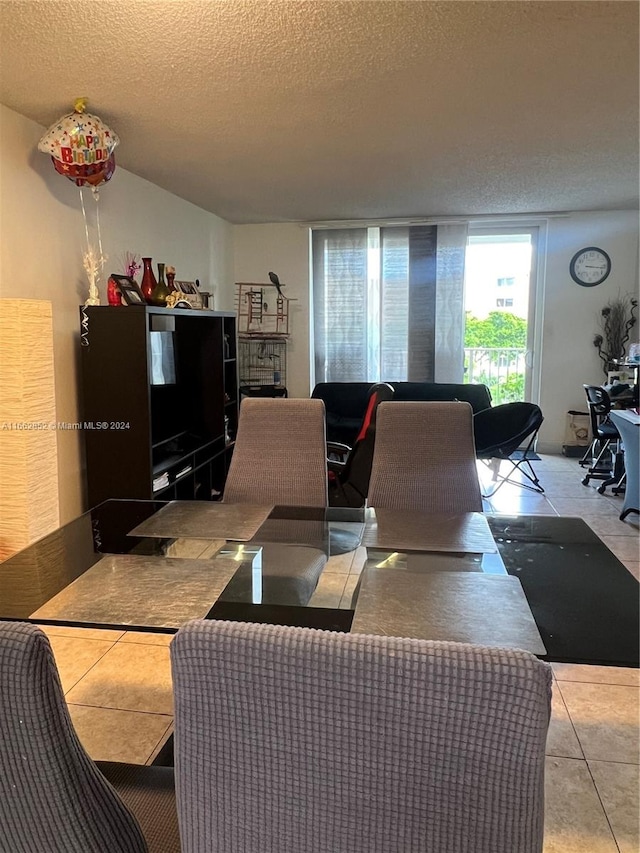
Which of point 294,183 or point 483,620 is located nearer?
point 483,620

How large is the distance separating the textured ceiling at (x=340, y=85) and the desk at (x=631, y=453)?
170 cm

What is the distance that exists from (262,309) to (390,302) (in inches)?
53.3

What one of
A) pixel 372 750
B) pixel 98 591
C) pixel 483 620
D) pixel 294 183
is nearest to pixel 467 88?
pixel 294 183

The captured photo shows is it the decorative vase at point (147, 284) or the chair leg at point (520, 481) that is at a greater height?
the decorative vase at point (147, 284)

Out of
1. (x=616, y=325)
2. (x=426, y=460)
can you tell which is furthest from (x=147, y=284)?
(x=616, y=325)

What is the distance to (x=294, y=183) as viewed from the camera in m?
4.67

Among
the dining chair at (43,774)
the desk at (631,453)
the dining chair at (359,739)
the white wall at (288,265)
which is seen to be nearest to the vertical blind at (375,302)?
the white wall at (288,265)

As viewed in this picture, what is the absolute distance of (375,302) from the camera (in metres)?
6.49

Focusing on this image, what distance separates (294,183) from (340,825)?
4.54 meters

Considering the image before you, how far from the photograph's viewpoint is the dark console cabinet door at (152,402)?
3.44 metres

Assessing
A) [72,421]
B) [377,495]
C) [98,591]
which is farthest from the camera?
[72,421]

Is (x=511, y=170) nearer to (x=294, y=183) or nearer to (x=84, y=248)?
(x=294, y=183)

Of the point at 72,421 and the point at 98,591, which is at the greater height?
the point at 72,421

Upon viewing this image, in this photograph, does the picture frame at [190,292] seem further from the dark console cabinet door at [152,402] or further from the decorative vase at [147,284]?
the decorative vase at [147,284]
